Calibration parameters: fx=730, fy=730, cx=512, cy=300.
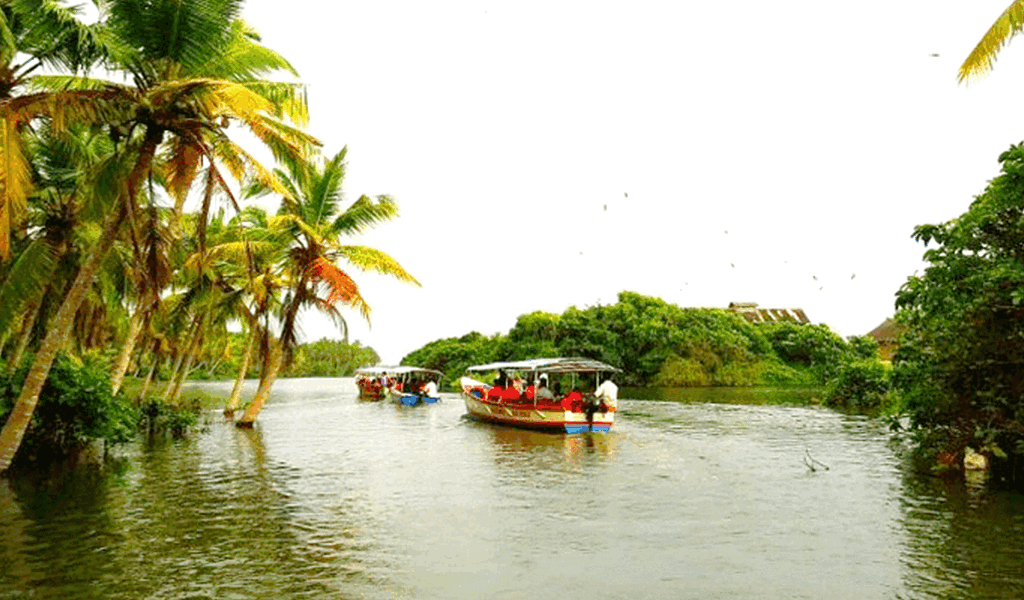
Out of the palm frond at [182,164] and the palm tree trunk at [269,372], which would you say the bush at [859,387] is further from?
the palm frond at [182,164]

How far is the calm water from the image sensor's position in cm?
772

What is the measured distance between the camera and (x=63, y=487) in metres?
12.7

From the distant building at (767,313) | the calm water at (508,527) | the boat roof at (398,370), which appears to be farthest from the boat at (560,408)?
the distant building at (767,313)

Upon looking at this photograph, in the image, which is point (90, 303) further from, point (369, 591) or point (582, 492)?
point (369, 591)

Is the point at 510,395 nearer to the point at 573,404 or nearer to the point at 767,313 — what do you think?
the point at 573,404

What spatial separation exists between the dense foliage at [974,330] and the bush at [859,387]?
74.2 ft

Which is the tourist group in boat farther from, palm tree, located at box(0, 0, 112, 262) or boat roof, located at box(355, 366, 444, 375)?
palm tree, located at box(0, 0, 112, 262)

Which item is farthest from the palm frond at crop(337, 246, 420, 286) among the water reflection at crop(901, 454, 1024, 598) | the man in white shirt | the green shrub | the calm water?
the green shrub

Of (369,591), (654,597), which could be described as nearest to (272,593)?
(369,591)

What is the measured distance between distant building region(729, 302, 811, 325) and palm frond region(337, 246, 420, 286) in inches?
2198

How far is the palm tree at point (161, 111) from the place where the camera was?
10977mm

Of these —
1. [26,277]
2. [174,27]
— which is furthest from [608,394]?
[174,27]

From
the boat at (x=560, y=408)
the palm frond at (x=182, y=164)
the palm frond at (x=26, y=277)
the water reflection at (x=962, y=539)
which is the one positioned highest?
the palm frond at (x=182, y=164)

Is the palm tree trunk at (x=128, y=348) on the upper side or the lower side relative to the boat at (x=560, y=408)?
upper
